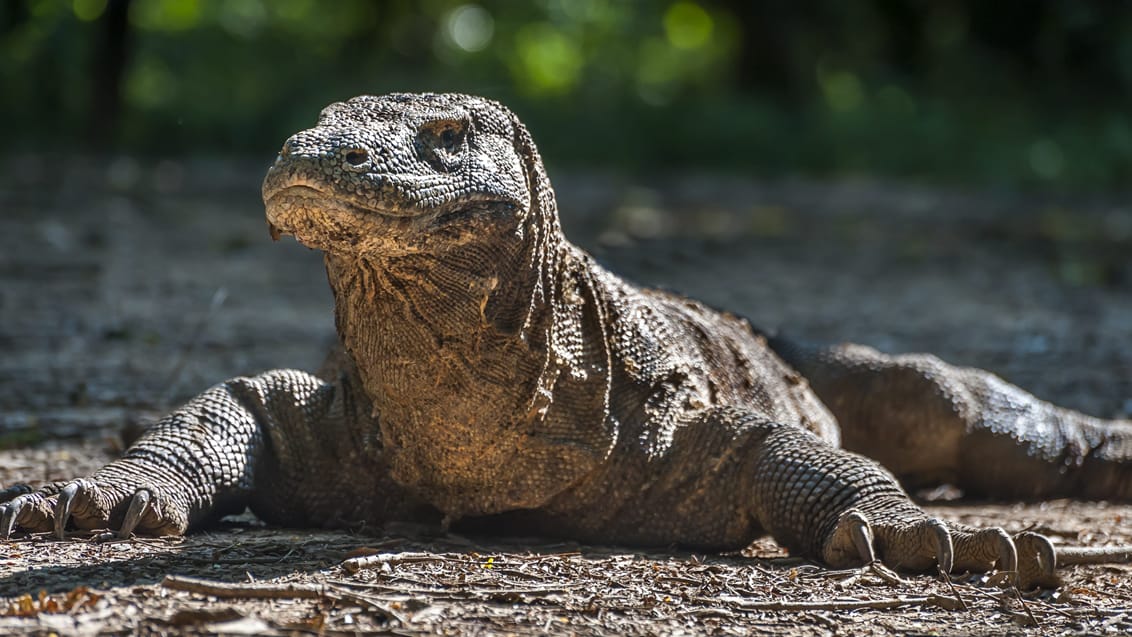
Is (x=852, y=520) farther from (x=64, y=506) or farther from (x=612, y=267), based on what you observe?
(x=64, y=506)

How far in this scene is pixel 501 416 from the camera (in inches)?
170

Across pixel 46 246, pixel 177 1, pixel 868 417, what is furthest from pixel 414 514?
pixel 177 1

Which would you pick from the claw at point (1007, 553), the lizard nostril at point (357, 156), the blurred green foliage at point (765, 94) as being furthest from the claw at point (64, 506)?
the blurred green foliage at point (765, 94)

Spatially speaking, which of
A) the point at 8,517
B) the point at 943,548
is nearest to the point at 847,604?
the point at 943,548

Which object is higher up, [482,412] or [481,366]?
[481,366]

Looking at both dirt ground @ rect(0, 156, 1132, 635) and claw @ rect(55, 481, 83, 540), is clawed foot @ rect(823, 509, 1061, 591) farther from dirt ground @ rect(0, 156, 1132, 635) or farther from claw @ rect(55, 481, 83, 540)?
claw @ rect(55, 481, 83, 540)

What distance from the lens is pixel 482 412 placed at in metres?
4.30

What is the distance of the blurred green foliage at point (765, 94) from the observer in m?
19.2

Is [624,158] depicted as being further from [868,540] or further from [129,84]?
[868,540]

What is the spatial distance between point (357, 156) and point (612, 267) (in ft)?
7.96

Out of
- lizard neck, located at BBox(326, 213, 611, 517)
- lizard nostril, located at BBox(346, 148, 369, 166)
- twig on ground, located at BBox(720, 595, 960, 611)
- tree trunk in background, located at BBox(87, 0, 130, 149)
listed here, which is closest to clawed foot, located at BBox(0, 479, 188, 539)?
lizard neck, located at BBox(326, 213, 611, 517)

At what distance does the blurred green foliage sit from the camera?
63.0 ft

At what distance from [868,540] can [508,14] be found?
35.6 m

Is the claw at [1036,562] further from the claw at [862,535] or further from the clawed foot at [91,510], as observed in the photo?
the clawed foot at [91,510]
